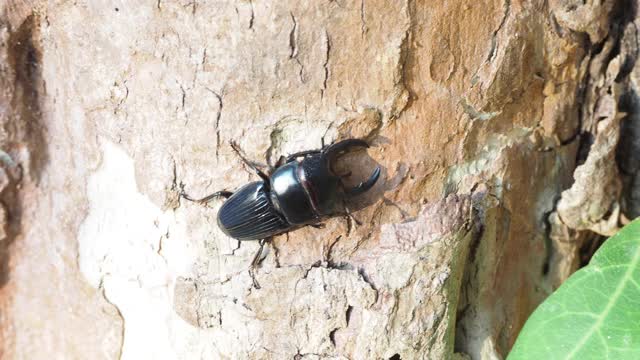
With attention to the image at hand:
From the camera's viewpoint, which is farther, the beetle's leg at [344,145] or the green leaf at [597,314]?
the beetle's leg at [344,145]

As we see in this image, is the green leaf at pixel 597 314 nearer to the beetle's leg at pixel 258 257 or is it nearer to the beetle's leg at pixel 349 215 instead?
the beetle's leg at pixel 349 215

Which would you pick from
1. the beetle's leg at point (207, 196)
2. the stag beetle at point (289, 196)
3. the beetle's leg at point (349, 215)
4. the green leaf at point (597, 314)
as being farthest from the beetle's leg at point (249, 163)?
the green leaf at point (597, 314)

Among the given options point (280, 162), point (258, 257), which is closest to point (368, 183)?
point (280, 162)

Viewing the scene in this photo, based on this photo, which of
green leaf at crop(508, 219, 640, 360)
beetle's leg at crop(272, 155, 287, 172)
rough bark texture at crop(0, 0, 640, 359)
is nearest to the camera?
green leaf at crop(508, 219, 640, 360)

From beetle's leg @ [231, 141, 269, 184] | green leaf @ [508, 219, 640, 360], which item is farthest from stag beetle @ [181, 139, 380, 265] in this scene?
green leaf @ [508, 219, 640, 360]

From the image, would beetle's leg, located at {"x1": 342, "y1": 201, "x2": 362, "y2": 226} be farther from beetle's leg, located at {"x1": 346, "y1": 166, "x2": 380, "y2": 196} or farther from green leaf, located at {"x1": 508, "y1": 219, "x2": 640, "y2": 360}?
green leaf, located at {"x1": 508, "y1": 219, "x2": 640, "y2": 360}

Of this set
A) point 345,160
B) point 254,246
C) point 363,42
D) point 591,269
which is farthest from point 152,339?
point 591,269
